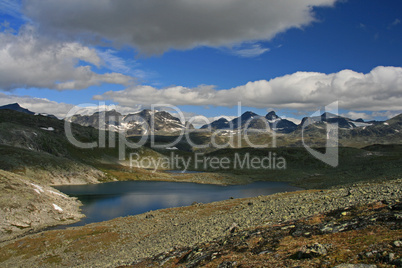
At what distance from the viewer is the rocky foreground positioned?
62.6ft

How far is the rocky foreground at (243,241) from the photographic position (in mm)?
19078

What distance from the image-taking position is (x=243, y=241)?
27656 mm

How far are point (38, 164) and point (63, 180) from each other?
13.6m

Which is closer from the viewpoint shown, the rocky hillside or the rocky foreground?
the rocky foreground

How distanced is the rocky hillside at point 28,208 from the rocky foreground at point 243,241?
8.90 metres

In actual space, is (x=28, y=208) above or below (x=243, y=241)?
below

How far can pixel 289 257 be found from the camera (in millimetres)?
20203

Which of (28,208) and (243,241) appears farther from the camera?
(28,208)

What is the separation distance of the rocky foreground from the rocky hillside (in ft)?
29.2

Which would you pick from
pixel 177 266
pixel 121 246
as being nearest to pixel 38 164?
pixel 121 246

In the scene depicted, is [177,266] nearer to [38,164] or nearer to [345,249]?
[345,249]

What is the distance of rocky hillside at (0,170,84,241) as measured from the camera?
5703 cm

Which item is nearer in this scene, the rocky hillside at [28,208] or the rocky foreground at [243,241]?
the rocky foreground at [243,241]

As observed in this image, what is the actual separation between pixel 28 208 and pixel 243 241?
2230 inches
